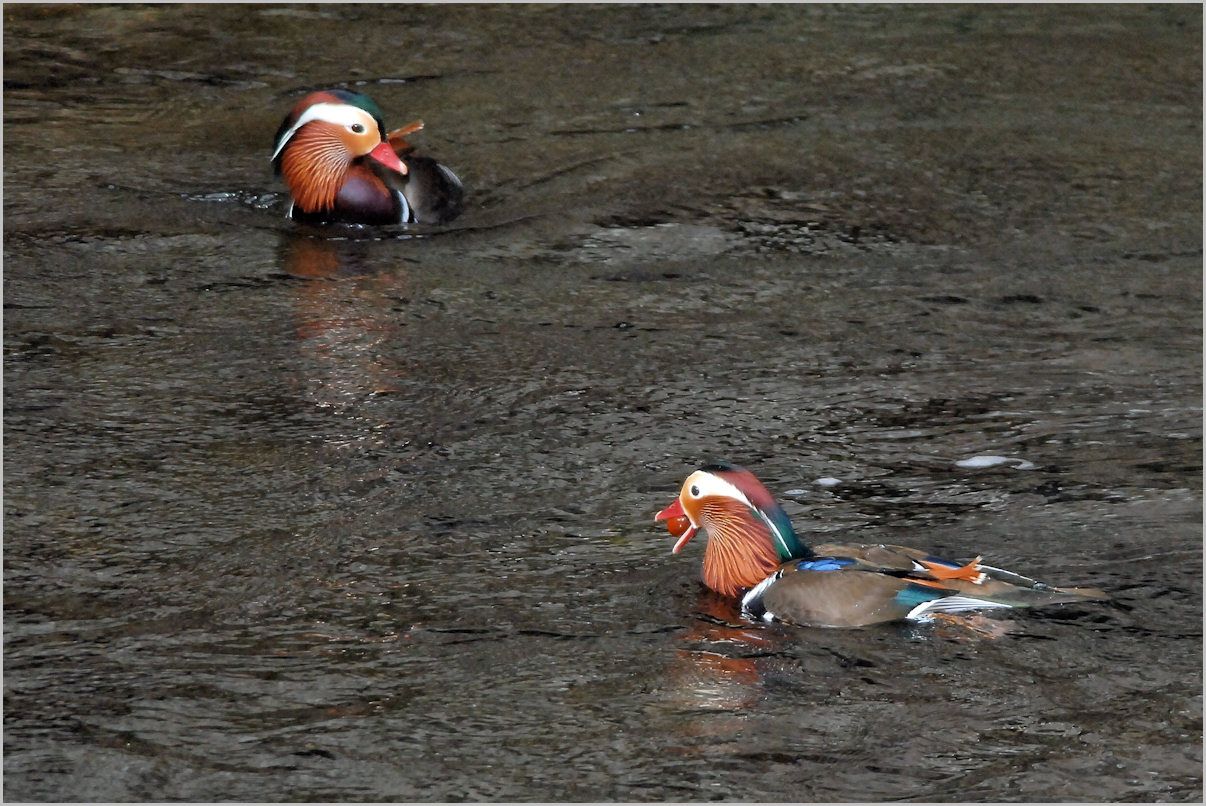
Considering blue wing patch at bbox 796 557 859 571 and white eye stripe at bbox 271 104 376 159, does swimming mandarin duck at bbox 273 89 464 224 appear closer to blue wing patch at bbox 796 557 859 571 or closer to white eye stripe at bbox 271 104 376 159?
white eye stripe at bbox 271 104 376 159

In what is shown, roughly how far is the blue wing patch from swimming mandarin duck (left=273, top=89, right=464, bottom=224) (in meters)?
4.17

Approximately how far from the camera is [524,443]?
20.8ft

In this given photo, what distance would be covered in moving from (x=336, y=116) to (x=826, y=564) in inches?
176

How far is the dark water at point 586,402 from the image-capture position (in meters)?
4.48

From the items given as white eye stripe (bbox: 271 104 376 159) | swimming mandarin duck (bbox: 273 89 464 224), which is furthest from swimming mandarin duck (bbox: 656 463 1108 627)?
white eye stripe (bbox: 271 104 376 159)

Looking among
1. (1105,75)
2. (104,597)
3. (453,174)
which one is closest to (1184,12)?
(1105,75)

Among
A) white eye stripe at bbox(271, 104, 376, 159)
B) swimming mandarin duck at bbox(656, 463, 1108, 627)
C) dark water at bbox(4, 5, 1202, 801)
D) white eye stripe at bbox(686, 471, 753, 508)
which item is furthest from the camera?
white eye stripe at bbox(271, 104, 376, 159)

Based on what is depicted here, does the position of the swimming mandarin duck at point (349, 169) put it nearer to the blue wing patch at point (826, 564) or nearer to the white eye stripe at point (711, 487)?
the white eye stripe at point (711, 487)

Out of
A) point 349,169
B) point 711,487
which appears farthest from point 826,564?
point 349,169

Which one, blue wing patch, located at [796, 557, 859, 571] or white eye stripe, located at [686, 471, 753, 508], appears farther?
white eye stripe, located at [686, 471, 753, 508]

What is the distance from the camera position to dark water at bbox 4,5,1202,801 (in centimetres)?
448

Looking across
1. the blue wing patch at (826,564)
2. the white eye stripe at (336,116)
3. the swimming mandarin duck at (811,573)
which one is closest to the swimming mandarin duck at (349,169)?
the white eye stripe at (336,116)

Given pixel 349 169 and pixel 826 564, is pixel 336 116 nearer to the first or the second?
pixel 349 169

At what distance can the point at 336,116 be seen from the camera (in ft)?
28.1
